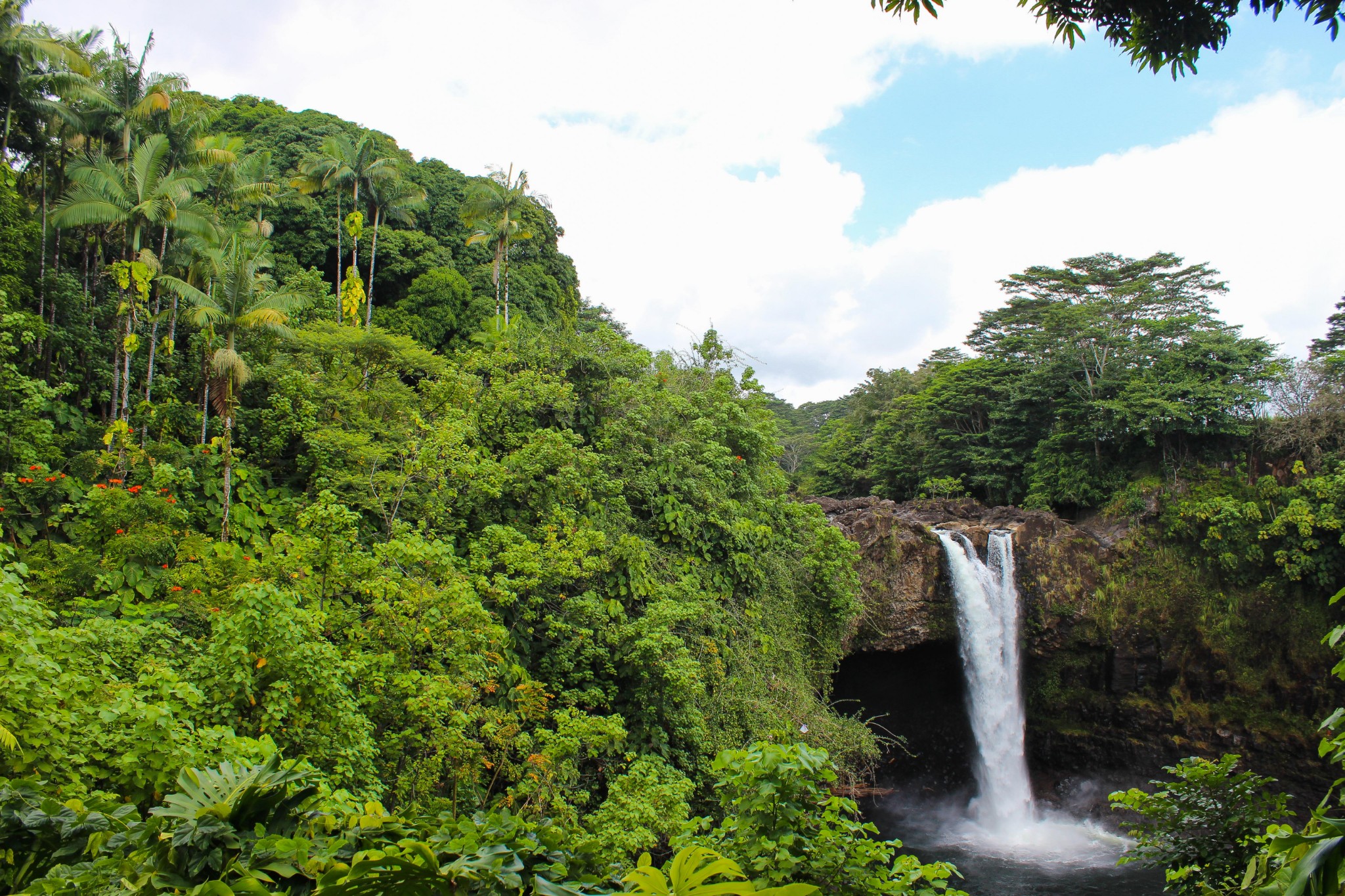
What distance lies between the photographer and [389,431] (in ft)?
29.9

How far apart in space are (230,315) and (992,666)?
1590 centimetres

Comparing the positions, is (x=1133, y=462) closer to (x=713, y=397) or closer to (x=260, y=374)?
(x=713, y=397)

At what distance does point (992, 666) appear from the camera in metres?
15.5

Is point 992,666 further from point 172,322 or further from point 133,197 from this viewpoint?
point 133,197

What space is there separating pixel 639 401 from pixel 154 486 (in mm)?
6559

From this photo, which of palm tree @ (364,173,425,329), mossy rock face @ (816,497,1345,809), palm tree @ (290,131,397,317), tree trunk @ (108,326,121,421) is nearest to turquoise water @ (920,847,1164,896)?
mossy rock face @ (816,497,1345,809)

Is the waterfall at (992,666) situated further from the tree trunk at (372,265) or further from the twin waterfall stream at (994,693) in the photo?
the tree trunk at (372,265)

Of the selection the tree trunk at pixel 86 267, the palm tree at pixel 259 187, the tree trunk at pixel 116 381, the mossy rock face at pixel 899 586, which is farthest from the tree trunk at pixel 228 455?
the mossy rock face at pixel 899 586

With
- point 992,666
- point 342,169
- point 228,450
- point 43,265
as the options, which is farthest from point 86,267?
point 992,666

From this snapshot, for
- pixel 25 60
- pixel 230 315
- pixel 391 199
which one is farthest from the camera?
pixel 391 199

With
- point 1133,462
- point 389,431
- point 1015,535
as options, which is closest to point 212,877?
point 389,431

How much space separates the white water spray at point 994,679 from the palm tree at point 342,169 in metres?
16.2

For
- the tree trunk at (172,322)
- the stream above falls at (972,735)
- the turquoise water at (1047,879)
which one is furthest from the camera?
the stream above falls at (972,735)

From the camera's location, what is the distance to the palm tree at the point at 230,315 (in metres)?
9.19
